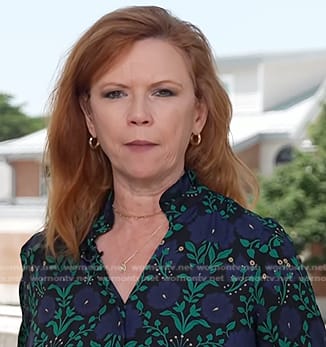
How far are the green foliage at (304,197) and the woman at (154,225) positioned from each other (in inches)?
319

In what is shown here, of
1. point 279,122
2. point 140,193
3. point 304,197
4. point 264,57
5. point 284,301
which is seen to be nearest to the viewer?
point 284,301

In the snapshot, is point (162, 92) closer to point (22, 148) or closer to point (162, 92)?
point (162, 92)

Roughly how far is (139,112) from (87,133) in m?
0.15

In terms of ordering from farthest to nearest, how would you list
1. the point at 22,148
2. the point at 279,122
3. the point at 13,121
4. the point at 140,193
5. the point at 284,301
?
1. the point at 279,122
2. the point at 13,121
3. the point at 22,148
4. the point at 140,193
5. the point at 284,301

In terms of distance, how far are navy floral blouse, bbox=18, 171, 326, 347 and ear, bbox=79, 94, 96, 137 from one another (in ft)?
0.38

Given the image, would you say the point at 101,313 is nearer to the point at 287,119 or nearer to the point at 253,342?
the point at 253,342

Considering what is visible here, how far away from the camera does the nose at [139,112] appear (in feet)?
2.87

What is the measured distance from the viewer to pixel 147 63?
2.93 ft

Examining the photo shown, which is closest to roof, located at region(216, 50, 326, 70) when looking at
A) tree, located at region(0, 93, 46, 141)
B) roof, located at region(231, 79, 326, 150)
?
roof, located at region(231, 79, 326, 150)

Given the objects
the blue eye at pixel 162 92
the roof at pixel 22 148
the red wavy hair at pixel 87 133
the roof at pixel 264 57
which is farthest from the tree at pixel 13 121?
the blue eye at pixel 162 92

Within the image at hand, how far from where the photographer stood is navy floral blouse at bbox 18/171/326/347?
85 cm

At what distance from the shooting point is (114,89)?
902 mm

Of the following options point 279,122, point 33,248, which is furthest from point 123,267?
point 279,122

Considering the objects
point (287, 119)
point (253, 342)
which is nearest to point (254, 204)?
point (253, 342)
